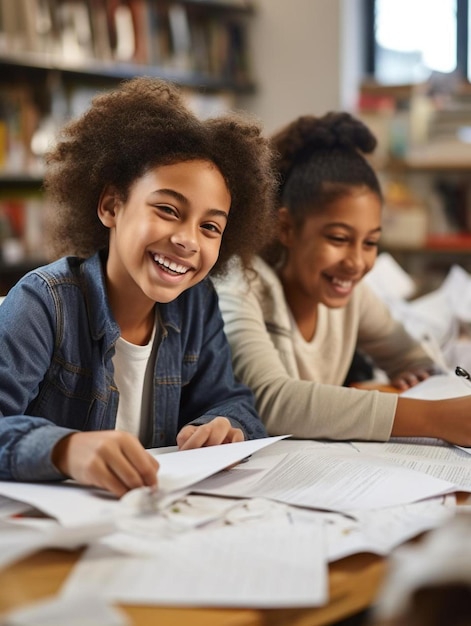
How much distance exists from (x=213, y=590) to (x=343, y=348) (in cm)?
102

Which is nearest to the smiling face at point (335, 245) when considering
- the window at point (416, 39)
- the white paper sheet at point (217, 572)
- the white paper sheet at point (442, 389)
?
the white paper sheet at point (442, 389)

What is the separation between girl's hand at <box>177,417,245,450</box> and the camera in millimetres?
1019

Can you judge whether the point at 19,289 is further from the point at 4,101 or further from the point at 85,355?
the point at 4,101

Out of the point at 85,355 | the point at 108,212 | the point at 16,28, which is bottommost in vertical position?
the point at 85,355

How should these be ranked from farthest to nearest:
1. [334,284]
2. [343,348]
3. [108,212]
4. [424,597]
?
[343,348]
[334,284]
[108,212]
[424,597]

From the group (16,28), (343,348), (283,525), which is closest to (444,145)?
(16,28)

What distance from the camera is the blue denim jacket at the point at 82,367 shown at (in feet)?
2.94

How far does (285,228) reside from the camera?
4.91ft

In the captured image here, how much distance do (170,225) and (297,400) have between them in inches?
12.7

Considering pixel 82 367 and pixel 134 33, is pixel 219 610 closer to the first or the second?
pixel 82 367

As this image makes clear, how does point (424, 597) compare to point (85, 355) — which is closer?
point (424, 597)

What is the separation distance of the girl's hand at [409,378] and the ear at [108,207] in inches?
26.3

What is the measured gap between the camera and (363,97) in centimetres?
394

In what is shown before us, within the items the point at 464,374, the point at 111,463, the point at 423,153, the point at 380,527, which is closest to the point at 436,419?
the point at 464,374
